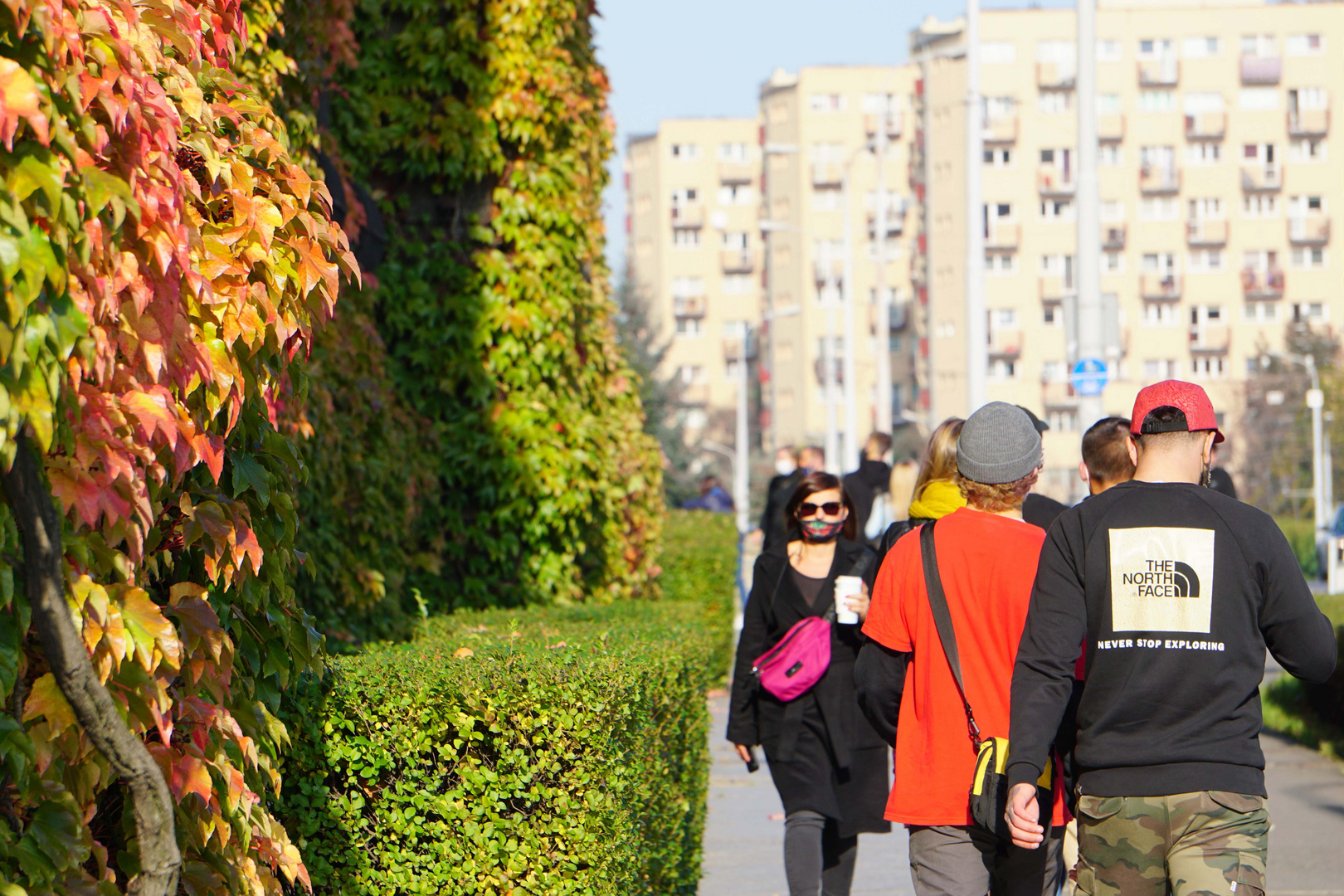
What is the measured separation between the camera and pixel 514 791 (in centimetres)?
460

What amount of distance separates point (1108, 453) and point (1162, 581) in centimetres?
200

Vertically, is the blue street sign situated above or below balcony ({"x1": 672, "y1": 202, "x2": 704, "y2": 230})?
below

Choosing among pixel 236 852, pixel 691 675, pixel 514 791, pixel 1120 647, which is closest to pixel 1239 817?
pixel 1120 647

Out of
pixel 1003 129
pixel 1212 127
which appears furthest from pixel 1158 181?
pixel 1003 129

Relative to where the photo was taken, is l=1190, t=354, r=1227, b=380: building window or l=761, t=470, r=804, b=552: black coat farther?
l=1190, t=354, r=1227, b=380: building window

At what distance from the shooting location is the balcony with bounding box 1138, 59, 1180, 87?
278 ft

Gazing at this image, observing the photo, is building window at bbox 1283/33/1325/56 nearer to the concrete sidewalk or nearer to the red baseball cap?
the concrete sidewalk

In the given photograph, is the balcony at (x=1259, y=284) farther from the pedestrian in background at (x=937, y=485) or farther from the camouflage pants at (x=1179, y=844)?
the camouflage pants at (x=1179, y=844)

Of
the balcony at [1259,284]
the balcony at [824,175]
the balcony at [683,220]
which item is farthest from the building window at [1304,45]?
the balcony at [683,220]

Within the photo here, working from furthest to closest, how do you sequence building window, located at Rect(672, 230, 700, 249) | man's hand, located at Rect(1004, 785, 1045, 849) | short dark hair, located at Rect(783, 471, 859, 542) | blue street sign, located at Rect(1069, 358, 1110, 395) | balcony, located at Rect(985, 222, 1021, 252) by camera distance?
building window, located at Rect(672, 230, 700, 249) → balcony, located at Rect(985, 222, 1021, 252) → blue street sign, located at Rect(1069, 358, 1110, 395) → short dark hair, located at Rect(783, 471, 859, 542) → man's hand, located at Rect(1004, 785, 1045, 849)

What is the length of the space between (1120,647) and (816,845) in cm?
247

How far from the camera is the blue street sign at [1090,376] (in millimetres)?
16016

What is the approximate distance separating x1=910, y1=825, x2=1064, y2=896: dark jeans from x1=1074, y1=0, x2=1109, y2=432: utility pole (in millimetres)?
12357

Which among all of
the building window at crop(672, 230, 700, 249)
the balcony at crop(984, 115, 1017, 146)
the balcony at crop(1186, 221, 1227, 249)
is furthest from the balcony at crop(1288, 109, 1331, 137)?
the building window at crop(672, 230, 700, 249)
